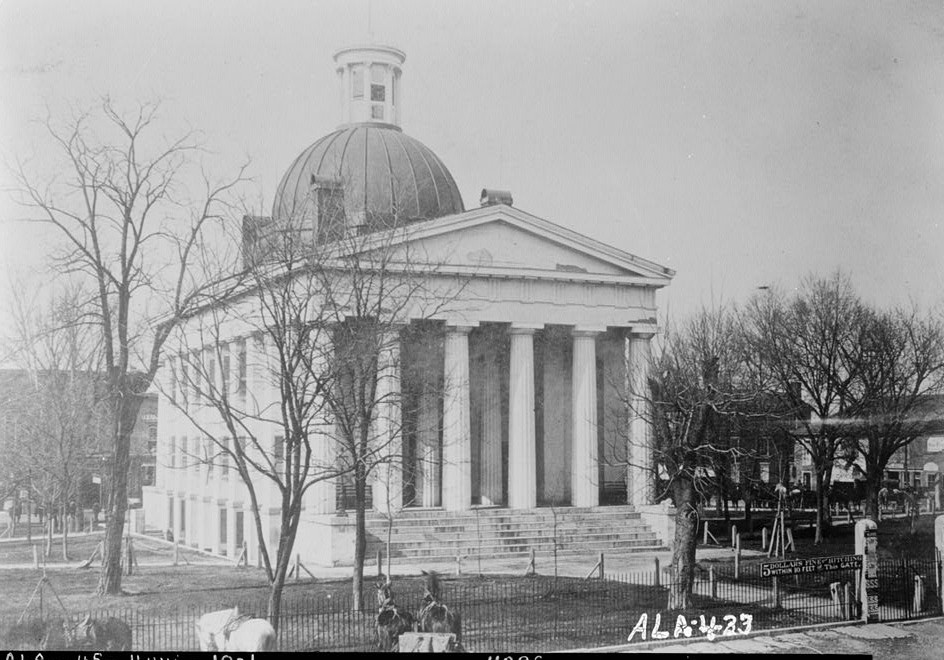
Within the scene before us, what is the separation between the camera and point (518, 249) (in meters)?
28.4

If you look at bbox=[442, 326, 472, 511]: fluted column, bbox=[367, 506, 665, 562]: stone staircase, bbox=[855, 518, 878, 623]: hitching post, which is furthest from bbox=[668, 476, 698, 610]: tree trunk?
bbox=[442, 326, 472, 511]: fluted column

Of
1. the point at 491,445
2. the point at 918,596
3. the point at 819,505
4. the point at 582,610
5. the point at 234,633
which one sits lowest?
the point at 582,610

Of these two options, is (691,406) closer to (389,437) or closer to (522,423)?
(389,437)

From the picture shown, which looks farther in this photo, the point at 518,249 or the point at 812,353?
the point at 518,249

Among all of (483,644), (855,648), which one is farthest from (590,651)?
(855,648)

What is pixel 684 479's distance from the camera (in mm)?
20859

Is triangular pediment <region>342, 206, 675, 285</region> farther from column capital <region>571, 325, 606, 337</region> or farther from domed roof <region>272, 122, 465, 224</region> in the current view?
domed roof <region>272, 122, 465, 224</region>

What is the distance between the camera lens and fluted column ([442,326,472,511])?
2764 centimetres

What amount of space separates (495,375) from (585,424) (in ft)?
10.2

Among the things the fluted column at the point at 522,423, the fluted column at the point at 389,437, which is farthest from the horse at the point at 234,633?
the fluted column at the point at 522,423

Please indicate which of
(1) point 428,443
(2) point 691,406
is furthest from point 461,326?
(2) point 691,406

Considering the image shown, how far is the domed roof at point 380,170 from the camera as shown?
32938 mm

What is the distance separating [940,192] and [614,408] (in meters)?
14.7

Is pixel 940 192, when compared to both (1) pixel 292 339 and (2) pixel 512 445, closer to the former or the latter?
(1) pixel 292 339
